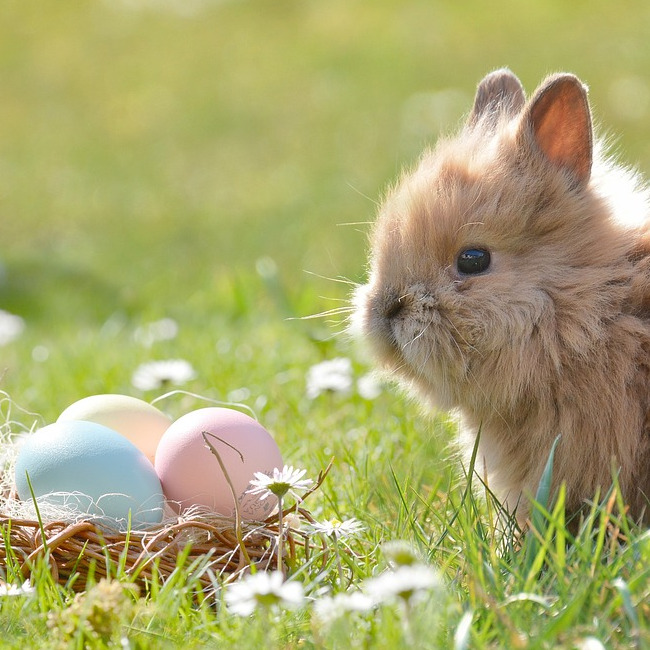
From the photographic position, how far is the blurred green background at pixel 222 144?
4.72 metres

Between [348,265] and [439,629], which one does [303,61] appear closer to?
[348,265]

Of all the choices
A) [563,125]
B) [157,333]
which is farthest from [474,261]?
[157,333]

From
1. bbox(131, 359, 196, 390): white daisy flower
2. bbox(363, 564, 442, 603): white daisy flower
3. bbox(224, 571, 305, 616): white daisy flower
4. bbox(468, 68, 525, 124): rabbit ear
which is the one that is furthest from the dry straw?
bbox(468, 68, 525, 124): rabbit ear

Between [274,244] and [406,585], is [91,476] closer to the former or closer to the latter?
[406,585]

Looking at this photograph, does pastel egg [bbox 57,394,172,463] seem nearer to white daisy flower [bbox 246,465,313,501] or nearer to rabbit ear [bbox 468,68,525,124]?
white daisy flower [bbox 246,465,313,501]

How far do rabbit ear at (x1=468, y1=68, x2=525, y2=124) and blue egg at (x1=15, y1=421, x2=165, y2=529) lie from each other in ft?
4.45

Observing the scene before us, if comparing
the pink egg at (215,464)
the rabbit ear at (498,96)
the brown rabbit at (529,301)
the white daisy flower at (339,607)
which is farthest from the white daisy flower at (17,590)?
the rabbit ear at (498,96)

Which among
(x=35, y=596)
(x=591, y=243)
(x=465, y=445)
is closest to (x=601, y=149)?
(x=591, y=243)

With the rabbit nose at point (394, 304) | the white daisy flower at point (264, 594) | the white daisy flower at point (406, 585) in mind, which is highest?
the rabbit nose at point (394, 304)

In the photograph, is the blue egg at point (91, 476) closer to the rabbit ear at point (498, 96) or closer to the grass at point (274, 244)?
the grass at point (274, 244)

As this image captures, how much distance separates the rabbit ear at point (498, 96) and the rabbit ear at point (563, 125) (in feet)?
1.06

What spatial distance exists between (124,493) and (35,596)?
38 cm

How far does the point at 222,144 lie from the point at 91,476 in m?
7.54

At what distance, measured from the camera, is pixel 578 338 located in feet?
7.24
